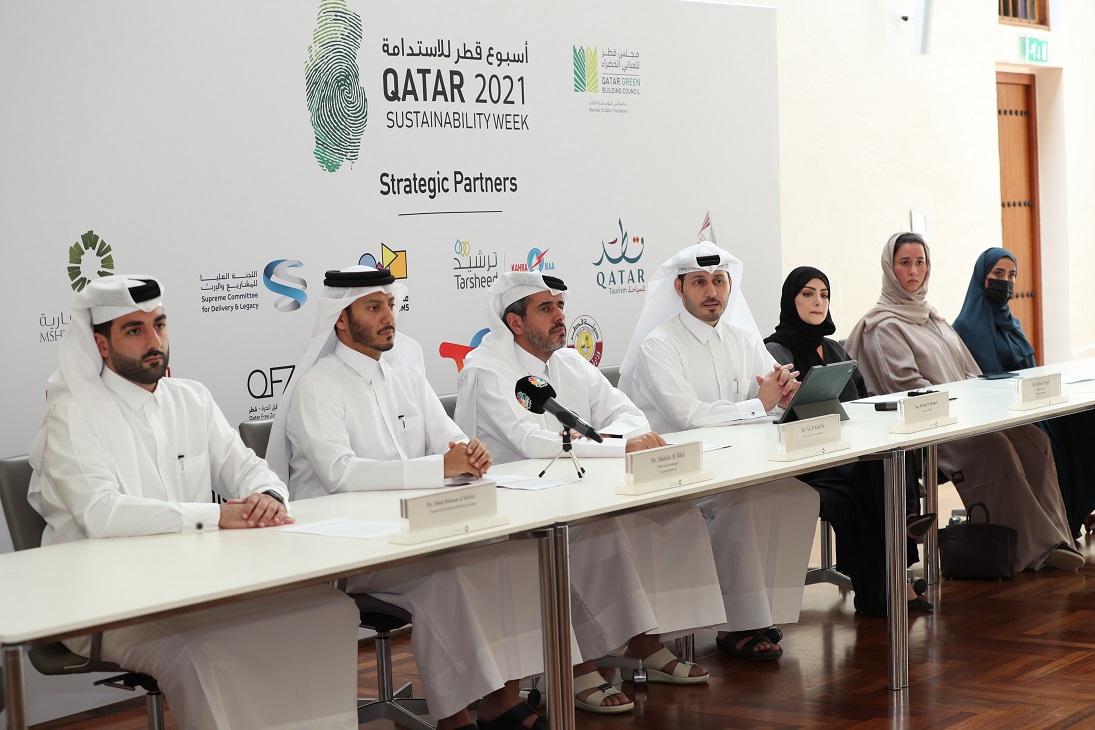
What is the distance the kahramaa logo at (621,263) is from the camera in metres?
5.67

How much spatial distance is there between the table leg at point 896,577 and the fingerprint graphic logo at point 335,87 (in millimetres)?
2289

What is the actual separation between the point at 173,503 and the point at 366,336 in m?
1.06

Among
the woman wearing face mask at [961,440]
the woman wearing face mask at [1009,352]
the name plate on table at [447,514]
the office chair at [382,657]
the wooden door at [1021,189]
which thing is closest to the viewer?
the name plate on table at [447,514]

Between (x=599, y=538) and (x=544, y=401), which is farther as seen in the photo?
(x=599, y=538)

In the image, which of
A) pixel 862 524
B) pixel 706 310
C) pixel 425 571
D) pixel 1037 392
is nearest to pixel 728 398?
pixel 706 310

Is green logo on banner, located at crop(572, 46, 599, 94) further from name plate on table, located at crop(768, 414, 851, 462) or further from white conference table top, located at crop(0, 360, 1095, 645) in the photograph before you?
name plate on table, located at crop(768, 414, 851, 462)

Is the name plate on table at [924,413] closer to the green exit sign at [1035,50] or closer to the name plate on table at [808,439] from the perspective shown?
the name plate on table at [808,439]

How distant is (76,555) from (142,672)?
32 centimetres

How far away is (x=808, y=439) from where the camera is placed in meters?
3.70

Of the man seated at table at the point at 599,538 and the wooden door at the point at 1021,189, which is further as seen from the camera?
the wooden door at the point at 1021,189

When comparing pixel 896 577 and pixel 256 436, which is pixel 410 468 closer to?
pixel 256 436

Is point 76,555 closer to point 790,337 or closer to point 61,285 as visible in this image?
point 61,285

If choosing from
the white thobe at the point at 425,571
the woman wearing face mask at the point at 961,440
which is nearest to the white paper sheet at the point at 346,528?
the white thobe at the point at 425,571

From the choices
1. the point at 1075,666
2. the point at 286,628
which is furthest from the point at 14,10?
the point at 1075,666
